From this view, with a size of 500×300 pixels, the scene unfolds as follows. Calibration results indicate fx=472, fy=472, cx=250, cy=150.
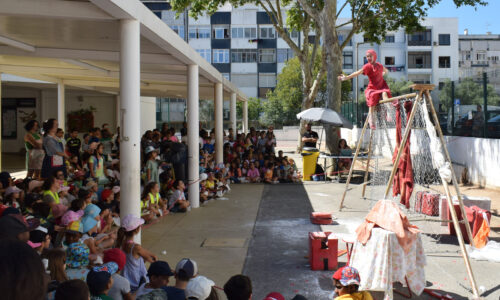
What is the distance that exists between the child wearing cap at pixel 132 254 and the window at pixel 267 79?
165ft

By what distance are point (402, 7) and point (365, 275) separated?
1656 centimetres

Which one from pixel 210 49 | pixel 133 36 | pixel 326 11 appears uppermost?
pixel 210 49

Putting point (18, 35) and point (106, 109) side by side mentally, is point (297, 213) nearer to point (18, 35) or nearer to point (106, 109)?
point (18, 35)

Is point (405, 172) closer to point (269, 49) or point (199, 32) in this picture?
point (269, 49)

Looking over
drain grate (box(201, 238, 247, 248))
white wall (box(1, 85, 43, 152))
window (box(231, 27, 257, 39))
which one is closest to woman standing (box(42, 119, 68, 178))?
drain grate (box(201, 238, 247, 248))

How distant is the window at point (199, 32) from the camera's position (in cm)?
5500

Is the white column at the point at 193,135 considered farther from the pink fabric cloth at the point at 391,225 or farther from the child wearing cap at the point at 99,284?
the child wearing cap at the point at 99,284

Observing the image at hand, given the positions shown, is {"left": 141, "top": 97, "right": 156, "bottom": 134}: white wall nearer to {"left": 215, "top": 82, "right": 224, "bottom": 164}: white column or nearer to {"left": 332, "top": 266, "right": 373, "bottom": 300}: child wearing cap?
{"left": 215, "top": 82, "right": 224, "bottom": 164}: white column

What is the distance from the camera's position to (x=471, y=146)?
13.9 m

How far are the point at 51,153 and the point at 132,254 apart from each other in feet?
15.3

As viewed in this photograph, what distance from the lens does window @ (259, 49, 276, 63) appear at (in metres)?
54.7

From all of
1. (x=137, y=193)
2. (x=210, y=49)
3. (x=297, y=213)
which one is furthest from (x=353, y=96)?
(x=137, y=193)

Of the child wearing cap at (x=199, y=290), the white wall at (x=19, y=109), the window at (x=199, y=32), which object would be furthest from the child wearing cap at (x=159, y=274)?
the window at (x=199, y=32)

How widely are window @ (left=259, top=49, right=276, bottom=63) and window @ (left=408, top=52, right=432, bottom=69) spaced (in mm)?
15563
